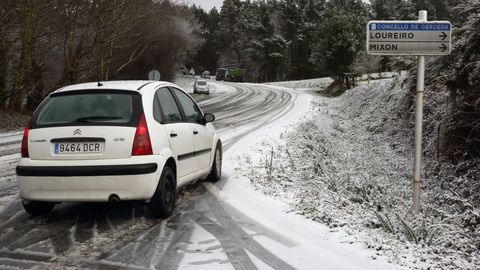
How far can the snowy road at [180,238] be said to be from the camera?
409cm

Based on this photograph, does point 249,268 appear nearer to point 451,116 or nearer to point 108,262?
point 108,262

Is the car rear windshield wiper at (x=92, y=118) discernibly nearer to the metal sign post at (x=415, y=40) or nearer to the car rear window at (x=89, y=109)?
the car rear window at (x=89, y=109)

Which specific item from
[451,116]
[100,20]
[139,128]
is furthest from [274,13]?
[139,128]

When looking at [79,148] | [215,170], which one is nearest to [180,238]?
[79,148]

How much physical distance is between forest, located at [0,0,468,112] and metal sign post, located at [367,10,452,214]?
6.15m

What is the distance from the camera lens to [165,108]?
19.5 feet

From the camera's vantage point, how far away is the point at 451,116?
32.3ft

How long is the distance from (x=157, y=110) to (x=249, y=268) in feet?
8.13

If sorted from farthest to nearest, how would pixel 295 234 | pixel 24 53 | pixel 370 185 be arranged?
1. pixel 24 53
2. pixel 370 185
3. pixel 295 234

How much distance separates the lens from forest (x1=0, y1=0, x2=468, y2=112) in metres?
20.6

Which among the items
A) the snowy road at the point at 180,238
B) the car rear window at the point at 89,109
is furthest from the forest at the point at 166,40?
the car rear window at the point at 89,109

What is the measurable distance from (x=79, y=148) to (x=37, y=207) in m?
1.10

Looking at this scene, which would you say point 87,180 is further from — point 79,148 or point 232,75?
point 232,75

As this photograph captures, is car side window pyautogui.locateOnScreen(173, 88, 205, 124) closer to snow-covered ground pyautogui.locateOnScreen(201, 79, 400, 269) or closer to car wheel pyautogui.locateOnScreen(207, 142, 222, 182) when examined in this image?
car wheel pyautogui.locateOnScreen(207, 142, 222, 182)
